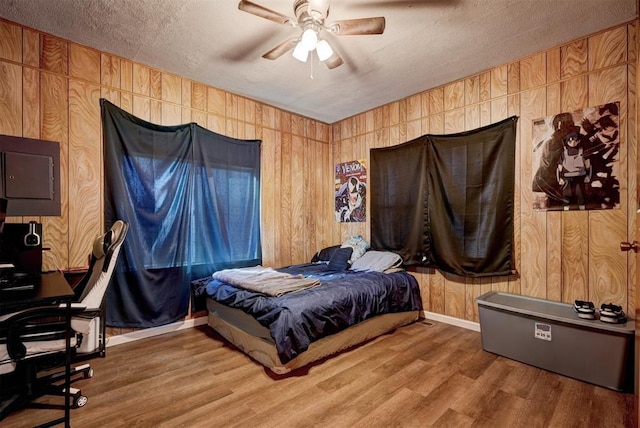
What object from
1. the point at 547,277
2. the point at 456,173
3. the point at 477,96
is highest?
the point at 477,96

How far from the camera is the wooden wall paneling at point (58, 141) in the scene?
2.48 meters

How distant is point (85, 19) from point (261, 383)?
312 centimetres

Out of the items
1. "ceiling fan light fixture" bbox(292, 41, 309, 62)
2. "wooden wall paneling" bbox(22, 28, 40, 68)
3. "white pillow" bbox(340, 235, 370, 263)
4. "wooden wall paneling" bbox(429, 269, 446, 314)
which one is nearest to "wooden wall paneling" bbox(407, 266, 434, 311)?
"wooden wall paneling" bbox(429, 269, 446, 314)

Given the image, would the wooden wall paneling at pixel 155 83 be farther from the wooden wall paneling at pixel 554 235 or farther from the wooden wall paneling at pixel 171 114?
the wooden wall paneling at pixel 554 235

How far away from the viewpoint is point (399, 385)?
6.94ft

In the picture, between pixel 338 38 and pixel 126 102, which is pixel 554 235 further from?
pixel 126 102

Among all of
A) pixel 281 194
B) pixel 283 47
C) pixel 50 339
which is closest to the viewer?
pixel 50 339

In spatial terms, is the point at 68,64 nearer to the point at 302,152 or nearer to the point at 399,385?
the point at 302,152

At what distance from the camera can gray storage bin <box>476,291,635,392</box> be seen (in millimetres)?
2008

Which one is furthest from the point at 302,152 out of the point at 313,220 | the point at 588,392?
the point at 588,392

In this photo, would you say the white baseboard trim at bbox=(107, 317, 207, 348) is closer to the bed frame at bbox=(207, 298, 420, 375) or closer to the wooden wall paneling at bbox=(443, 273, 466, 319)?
the bed frame at bbox=(207, 298, 420, 375)

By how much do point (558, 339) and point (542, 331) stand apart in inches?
4.1

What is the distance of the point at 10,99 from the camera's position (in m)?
2.36

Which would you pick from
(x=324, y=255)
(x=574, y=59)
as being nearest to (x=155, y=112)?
(x=324, y=255)
